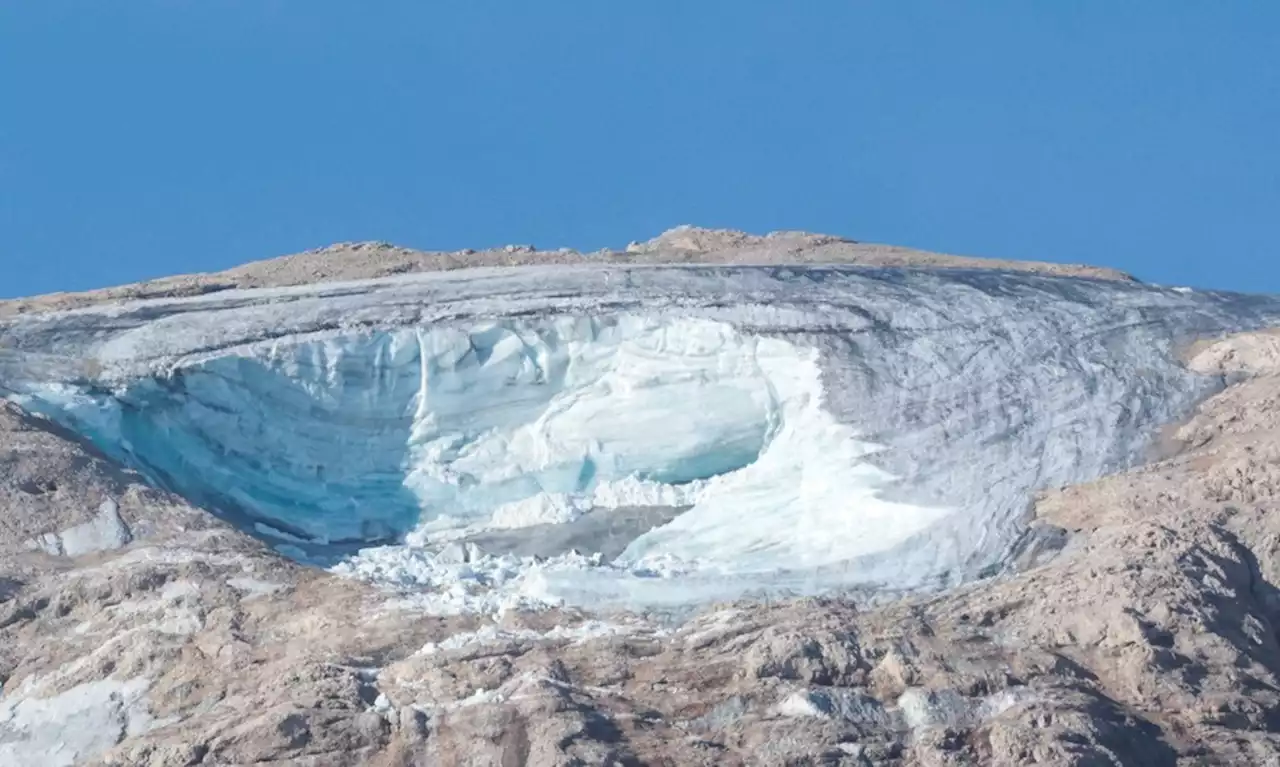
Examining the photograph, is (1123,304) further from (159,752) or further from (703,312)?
(159,752)

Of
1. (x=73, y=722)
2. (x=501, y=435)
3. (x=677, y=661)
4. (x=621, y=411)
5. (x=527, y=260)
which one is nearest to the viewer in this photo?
(x=677, y=661)

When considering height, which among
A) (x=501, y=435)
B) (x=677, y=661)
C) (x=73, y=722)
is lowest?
(x=73, y=722)

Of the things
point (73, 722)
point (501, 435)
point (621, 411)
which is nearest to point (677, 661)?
point (73, 722)

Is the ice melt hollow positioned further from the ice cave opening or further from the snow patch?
the snow patch

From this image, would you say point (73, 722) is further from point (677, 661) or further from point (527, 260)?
point (527, 260)

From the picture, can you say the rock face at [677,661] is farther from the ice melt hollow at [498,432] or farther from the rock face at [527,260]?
the rock face at [527,260]

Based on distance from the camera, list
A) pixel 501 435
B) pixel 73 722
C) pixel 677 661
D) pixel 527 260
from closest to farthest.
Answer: pixel 677 661 → pixel 73 722 → pixel 501 435 → pixel 527 260
